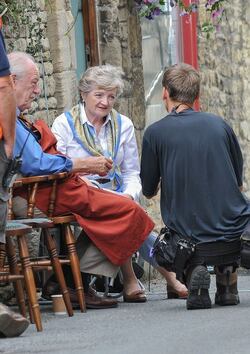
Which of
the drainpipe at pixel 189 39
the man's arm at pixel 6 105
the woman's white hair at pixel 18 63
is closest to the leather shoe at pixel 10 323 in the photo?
the man's arm at pixel 6 105

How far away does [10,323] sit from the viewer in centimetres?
789

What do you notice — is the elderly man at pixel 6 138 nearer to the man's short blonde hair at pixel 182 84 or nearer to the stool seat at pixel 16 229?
the stool seat at pixel 16 229

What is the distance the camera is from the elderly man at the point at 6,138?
311 inches

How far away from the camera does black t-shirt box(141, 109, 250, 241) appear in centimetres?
970

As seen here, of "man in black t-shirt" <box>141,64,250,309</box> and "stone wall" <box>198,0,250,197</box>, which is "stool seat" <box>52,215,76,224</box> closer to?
"man in black t-shirt" <box>141,64,250,309</box>

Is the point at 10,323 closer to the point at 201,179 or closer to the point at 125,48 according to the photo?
the point at 201,179

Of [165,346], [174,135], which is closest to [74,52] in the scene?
[174,135]

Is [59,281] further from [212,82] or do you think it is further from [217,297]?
[212,82]

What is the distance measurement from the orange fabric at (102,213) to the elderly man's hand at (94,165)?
0.23ft

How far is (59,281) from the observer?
9500mm

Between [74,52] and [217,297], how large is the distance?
374 cm

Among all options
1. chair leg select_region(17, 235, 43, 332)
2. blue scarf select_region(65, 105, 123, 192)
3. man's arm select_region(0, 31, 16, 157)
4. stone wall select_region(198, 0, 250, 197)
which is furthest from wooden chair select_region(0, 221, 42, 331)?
stone wall select_region(198, 0, 250, 197)

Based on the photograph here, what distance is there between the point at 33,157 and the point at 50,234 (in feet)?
1.66

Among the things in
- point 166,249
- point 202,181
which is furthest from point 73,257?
point 202,181
